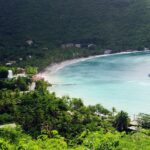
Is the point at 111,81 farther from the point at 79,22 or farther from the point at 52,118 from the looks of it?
the point at 79,22

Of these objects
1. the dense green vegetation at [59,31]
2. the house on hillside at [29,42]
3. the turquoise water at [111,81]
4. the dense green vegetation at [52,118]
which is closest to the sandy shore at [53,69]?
the turquoise water at [111,81]

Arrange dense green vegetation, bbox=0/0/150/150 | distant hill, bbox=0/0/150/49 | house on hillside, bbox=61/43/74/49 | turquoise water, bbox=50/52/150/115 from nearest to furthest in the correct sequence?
1. turquoise water, bbox=50/52/150/115
2. dense green vegetation, bbox=0/0/150/150
3. house on hillside, bbox=61/43/74/49
4. distant hill, bbox=0/0/150/49

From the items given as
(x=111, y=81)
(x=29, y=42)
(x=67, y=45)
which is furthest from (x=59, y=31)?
(x=111, y=81)

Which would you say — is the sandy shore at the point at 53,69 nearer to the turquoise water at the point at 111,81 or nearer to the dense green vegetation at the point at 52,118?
the turquoise water at the point at 111,81

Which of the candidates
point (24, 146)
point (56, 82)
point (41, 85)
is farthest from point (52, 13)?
point (24, 146)

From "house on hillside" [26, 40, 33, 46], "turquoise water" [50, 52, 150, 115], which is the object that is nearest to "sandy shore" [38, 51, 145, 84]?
"turquoise water" [50, 52, 150, 115]

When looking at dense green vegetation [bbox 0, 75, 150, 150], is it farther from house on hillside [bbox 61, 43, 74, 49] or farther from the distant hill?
the distant hill
